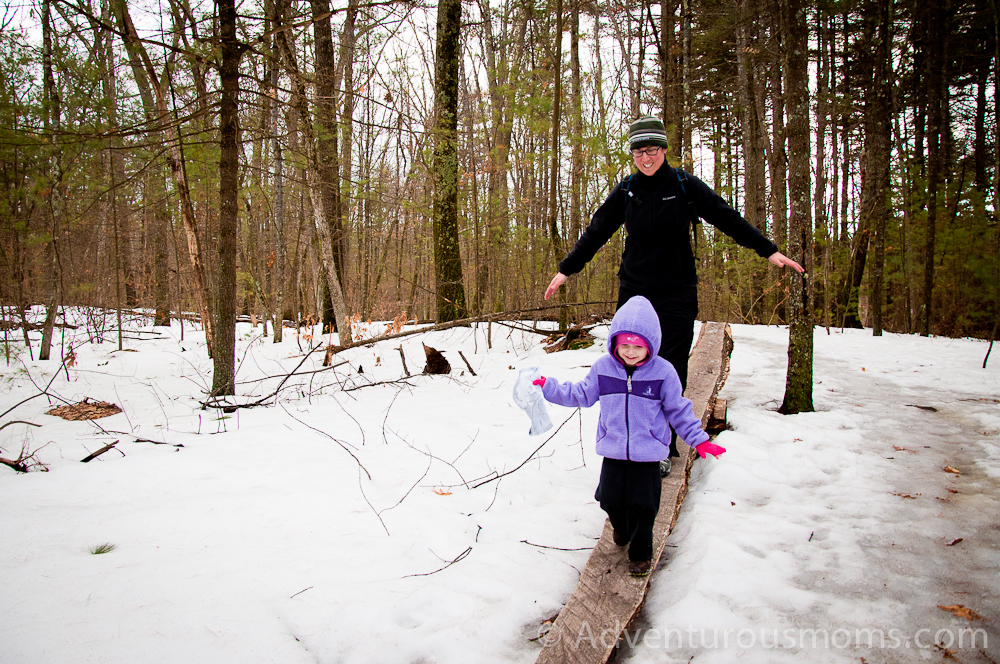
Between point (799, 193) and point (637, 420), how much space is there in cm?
332

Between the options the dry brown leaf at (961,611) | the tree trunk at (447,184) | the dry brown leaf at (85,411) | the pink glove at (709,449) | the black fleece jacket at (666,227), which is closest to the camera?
the dry brown leaf at (961,611)

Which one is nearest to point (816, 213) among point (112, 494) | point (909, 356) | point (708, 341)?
point (909, 356)

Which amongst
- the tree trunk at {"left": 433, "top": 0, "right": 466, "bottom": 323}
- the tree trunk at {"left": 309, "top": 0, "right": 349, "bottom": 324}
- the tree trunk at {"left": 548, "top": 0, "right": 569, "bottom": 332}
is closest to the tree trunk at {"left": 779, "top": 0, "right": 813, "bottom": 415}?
the tree trunk at {"left": 548, "top": 0, "right": 569, "bottom": 332}

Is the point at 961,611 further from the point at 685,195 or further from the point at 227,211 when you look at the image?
the point at 227,211

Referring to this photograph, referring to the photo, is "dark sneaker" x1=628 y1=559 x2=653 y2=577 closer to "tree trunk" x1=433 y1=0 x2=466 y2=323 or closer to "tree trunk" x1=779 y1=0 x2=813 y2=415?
"tree trunk" x1=779 y1=0 x2=813 y2=415

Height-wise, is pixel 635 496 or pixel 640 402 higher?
pixel 640 402

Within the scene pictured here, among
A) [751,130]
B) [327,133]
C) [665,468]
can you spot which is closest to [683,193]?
[665,468]

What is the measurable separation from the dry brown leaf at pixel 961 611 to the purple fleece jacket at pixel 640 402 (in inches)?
46.5

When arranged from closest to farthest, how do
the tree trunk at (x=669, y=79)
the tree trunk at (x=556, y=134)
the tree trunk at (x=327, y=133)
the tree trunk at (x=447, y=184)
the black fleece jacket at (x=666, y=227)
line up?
the black fleece jacket at (x=666, y=227) < the tree trunk at (x=327, y=133) < the tree trunk at (x=556, y=134) < the tree trunk at (x=669, y=79) < the tree trunk at (x=447, y=184)

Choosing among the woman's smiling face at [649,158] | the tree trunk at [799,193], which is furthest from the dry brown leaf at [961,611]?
the tree trunk at [799,193]

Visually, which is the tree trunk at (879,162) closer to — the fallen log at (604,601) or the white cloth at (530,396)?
the fallen log at (604,601)

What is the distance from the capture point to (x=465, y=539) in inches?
106

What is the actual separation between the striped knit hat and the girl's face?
128 centimetres

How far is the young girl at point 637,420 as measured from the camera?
2.15 meters
